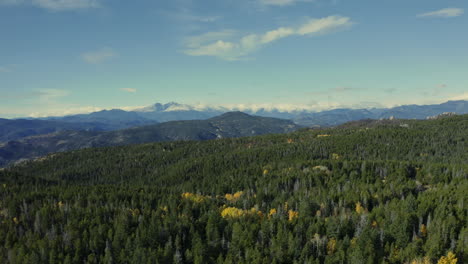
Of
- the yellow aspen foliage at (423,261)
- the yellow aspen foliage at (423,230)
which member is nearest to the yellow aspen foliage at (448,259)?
the yellow aspen foliage at (423,261)

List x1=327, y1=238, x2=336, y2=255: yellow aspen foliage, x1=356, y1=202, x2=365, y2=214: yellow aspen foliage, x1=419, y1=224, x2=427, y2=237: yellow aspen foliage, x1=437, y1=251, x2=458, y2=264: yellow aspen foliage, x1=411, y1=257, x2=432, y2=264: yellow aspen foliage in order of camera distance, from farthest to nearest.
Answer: x1=356, y1=202, x2=365, y2=214: yellow aspen foliage
x1=419, y1=224, x2=427, y2=237: yellow aspen foliage
x1=327, y1=238, x2=336, y2=255: yellow aspen foliage
x1=437, y1=251, x2=458, y2=264: yellow aspen foliage
x1=411, y1=257, x2=432, y2=264: yellow aspen foliage

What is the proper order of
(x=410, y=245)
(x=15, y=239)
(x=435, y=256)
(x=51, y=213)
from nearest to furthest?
(x=435, y=256) → (x=410, y=245) → (x=15, y=239) → (x=51, y=213)

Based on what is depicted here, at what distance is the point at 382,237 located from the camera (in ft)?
374

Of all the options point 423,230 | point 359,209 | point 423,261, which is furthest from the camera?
point 359,209

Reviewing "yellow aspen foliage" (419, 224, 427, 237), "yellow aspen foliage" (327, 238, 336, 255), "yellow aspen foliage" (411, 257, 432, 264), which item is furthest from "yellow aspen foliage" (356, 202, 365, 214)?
"yellow aspen foliage" (411, 257, 432, 264)

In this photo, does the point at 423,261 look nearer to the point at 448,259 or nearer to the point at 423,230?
the point at 448,259

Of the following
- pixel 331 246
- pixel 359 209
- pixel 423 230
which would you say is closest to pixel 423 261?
pixel 331 246

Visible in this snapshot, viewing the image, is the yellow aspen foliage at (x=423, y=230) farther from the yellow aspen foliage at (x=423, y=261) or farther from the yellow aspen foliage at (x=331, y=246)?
the yellow aspen foliage at (x=331, y=246)

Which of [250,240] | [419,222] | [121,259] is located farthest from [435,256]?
[121,259]

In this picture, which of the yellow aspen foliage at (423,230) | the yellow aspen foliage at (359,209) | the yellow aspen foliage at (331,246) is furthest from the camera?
the yellow aspen foliage at (359,209)

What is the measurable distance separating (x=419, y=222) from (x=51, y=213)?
629 ft

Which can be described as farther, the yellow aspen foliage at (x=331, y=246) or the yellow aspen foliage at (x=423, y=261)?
the yellow aspen foliage at (x=331, y=246)

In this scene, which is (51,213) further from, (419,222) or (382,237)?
(419,222)

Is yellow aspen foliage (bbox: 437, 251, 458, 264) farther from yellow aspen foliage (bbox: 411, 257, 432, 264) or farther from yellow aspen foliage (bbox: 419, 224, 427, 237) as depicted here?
yellow aspen foliage (bbox: 419, 224, 427, 237)
